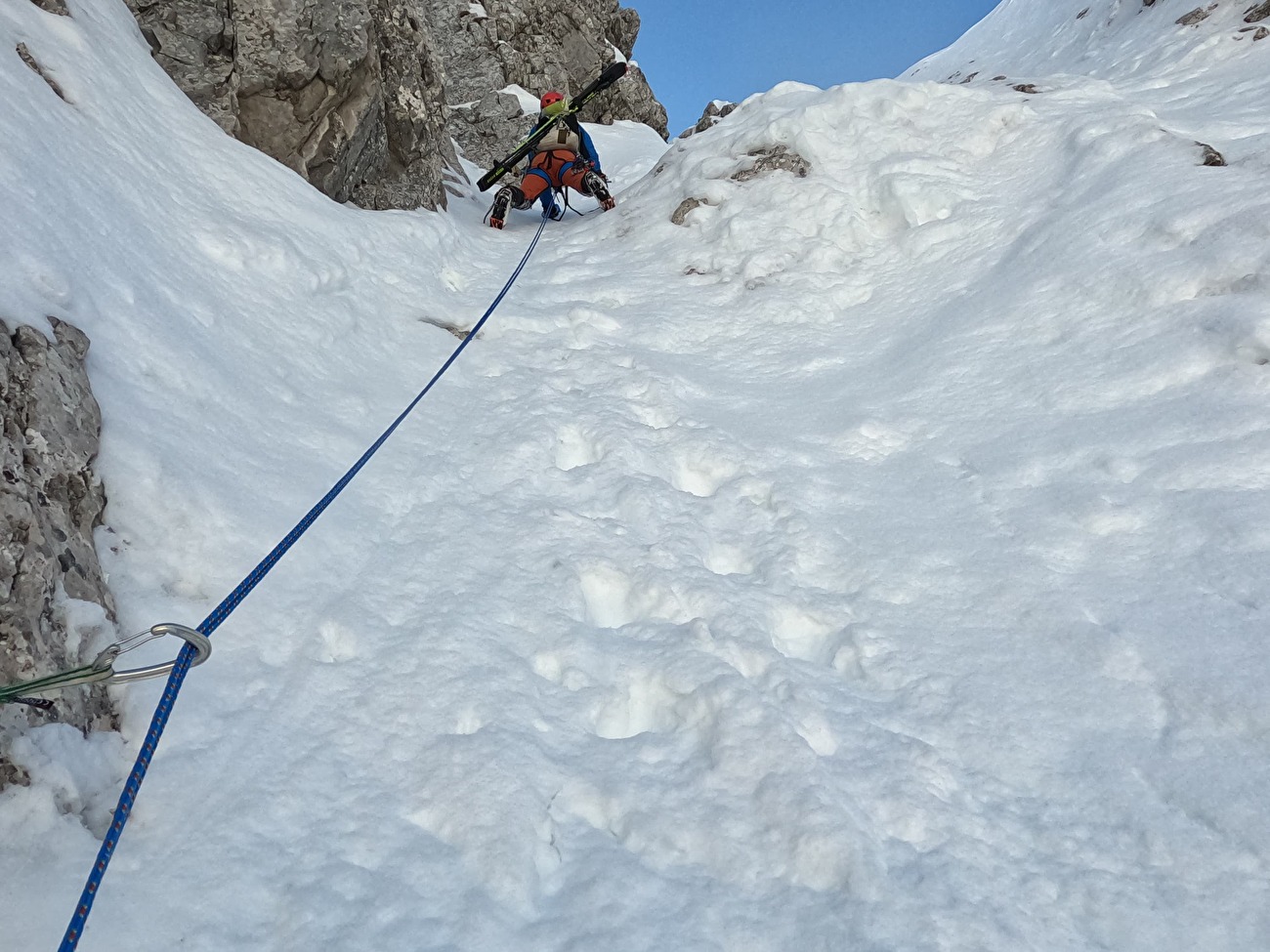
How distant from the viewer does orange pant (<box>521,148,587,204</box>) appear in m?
9.80

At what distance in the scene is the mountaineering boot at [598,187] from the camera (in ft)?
31.3

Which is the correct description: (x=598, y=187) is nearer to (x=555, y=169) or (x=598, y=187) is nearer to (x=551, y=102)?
(x=555, y=169)

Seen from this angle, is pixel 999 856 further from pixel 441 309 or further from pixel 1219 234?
pixel 441 309

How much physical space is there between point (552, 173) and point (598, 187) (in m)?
0.76

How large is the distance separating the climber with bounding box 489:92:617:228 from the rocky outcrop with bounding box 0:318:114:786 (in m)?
7.71

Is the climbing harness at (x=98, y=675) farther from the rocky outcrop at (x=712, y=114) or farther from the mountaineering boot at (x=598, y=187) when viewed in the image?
the rocky outcrop at (x=712, y=114)

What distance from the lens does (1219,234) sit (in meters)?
4.35

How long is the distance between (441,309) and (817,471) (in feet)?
11.3

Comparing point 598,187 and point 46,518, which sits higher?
point 598,187

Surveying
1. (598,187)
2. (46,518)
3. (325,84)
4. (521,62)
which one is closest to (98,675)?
(46,518)

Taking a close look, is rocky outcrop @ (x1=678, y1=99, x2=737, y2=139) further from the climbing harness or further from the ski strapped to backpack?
the climbing harness

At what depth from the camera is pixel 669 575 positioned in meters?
3.12

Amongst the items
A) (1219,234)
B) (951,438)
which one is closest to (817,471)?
(951,438)

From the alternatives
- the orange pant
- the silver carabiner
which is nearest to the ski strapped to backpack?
the orange pant
